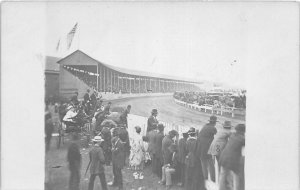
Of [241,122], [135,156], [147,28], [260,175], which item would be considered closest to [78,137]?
[135,156]

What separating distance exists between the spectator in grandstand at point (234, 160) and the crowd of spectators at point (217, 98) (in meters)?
0.25

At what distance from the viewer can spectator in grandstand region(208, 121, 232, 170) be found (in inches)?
148

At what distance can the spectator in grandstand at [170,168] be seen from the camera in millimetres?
3824

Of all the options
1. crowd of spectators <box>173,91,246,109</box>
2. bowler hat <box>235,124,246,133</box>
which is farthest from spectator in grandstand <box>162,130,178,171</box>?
bowler hat <box>235,124,246,133</box>

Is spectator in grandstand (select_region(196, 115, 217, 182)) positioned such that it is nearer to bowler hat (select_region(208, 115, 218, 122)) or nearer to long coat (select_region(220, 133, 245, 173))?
bowler hat (select_region(208, 115, 218, 122))

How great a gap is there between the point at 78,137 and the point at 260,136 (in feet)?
6.64

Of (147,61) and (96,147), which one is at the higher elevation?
(147,61)

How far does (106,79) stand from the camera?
12.6 feet

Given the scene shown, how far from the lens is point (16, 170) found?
12.7 feet

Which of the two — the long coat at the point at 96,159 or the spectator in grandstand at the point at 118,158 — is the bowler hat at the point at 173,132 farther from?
the long coat at the point at 96,159

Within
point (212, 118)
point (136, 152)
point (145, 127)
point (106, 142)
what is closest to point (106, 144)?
point (106, 142)

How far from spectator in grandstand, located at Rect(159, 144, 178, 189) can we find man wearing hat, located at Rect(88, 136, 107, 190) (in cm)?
66

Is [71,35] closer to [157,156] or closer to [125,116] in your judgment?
Result: [125,116]

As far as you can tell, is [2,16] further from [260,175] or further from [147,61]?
[260,175]
